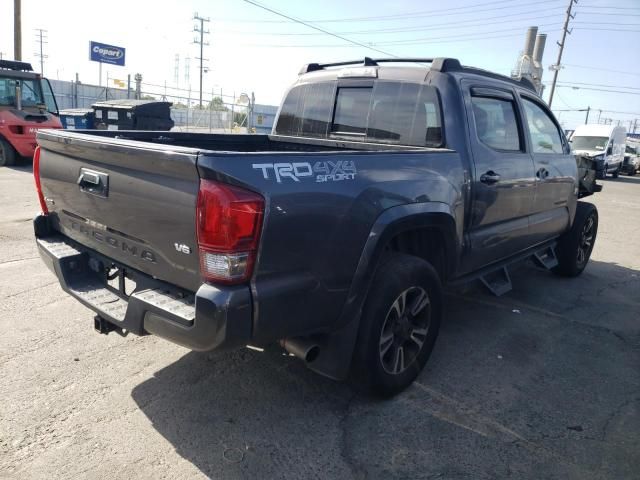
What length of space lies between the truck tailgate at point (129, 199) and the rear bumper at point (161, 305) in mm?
80

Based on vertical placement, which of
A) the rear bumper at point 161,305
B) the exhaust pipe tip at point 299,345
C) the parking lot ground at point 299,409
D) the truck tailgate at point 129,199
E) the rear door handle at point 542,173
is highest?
the rear door handle at point 542,173

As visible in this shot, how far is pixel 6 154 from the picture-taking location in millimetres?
13211

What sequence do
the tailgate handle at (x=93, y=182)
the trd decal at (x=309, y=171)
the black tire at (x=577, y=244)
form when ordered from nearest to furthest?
the trd decal at (x=309, y=171) → the tailgate handle at (x=93, y=182) → the black tire at (x=577, y=244)

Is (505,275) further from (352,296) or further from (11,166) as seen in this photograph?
(11,166)

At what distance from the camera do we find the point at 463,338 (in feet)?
13.8

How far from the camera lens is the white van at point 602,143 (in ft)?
75.7

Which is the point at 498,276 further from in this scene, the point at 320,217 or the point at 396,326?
the point at 320,217

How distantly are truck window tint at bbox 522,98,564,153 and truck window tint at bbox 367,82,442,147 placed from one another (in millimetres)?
1377

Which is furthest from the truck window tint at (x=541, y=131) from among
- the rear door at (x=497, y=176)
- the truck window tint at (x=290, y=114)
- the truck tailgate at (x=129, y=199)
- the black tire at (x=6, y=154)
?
the black tire at (x=6, y=154)

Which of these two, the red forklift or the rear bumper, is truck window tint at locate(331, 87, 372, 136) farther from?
the red forklift

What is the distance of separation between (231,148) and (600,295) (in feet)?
13.9

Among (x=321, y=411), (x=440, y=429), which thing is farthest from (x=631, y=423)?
(x=321, y=411)

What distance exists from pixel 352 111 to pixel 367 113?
16 cm

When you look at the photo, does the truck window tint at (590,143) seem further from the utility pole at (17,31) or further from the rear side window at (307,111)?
the utility pole at (17,31)
